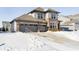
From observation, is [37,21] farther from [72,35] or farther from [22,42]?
[72,35]

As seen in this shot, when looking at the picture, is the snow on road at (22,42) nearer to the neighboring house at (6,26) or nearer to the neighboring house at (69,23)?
the neighboring house at (6,26)

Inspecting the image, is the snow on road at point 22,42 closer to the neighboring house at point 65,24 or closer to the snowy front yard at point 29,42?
the snowy front yard at point 29,42

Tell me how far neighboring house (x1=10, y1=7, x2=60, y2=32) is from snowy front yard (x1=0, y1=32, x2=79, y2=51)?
0.09 m

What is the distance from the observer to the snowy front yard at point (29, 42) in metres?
2.35

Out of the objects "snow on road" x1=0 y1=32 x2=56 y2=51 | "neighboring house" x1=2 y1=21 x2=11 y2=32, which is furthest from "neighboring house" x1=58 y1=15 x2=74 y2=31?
"neighboring house" x1=2 y1=21 x2=11 y2=32

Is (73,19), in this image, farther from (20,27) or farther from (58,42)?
(20,27)

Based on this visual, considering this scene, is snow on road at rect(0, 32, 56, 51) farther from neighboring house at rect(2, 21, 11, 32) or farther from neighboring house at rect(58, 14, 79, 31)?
neighboring house at rect(58, 14, 79, 31)

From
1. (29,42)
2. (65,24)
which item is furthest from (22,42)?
(65,24)

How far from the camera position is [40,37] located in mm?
2428

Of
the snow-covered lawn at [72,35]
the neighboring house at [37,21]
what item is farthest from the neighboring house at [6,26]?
the snow-covered lawn at [72,35]

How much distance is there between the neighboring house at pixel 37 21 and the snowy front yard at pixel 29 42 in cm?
9

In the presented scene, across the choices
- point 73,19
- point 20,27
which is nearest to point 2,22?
point 20,27

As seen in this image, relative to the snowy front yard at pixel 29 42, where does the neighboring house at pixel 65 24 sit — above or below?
above
